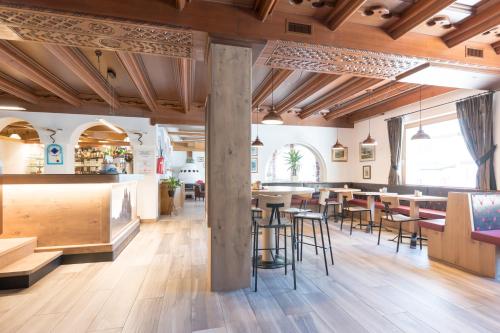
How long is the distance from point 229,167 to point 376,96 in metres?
4.74

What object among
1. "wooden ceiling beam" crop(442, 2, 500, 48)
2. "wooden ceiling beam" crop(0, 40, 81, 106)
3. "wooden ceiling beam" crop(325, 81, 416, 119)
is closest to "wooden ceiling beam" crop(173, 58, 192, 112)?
"wooden ceiling beam" crop(0, 40, 81, 106)

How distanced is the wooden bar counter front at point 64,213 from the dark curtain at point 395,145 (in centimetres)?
627

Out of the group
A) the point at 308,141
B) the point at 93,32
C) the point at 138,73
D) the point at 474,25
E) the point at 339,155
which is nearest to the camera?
the point at 93,32

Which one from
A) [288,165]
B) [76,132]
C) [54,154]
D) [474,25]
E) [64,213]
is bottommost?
[64,213]

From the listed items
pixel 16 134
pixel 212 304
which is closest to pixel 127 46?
pixel 212 304

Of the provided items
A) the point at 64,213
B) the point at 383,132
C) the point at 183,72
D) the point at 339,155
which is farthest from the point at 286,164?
the point at 64,213

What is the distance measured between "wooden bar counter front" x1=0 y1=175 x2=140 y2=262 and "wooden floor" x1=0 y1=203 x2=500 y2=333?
0.26 m

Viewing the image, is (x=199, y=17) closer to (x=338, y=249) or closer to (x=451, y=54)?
(x=451, y=54)

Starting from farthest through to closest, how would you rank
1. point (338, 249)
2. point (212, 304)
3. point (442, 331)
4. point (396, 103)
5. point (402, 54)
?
point (396, 103) → point (338, 249) → point (402, 54) → point (212, 304) → point (442, 331)

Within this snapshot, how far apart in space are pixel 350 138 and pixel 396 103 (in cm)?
205

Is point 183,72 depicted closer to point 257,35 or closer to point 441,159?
point 257,35

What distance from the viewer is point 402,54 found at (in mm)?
3227

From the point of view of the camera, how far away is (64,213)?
3.54m

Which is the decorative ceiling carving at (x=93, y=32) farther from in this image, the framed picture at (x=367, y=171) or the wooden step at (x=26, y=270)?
the framed picture at (x=367, y=171)
